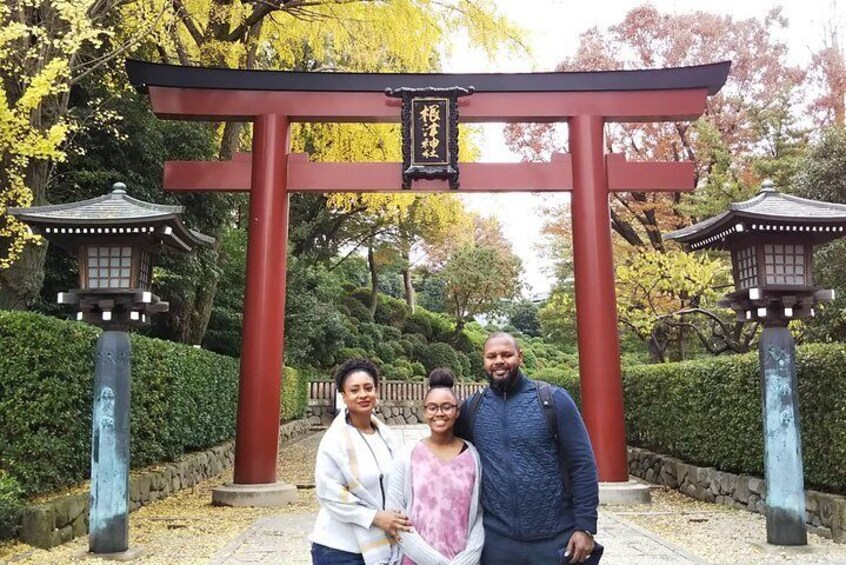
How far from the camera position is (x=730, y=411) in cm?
876

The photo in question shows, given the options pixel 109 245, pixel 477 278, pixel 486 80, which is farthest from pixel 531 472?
pixel 477 278

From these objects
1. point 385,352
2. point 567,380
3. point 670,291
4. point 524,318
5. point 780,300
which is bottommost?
point 567,380

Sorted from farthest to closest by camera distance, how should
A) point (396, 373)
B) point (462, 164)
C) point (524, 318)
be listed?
point (524, 318) → point (396, 373) → point (462, 164)

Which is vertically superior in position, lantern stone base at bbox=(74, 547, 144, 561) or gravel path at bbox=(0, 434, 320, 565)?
lantern stone base at bbox=(74, 547, 144, 561)

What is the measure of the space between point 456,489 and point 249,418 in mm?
6878

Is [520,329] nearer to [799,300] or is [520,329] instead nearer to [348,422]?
[799,300]

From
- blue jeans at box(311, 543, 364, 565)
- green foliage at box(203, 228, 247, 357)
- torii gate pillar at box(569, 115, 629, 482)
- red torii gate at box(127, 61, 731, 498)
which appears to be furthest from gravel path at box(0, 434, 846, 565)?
green foliage at box(203, 228, 247, 357)

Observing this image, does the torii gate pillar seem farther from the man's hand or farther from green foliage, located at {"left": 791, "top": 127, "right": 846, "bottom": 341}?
the man's hand

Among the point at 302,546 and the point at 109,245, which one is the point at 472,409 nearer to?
the point at 302,546

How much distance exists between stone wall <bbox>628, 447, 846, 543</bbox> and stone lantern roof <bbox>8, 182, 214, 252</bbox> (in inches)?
260

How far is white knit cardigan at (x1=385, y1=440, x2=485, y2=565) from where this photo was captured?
Result: 8.98ft

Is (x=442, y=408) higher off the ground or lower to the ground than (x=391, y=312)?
lower

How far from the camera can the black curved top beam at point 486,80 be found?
9.79 metres

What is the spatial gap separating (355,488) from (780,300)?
5326mm
